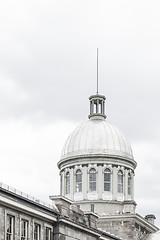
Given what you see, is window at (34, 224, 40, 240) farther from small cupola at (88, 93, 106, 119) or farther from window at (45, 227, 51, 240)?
small cupola at (88, 93, 106, 119)

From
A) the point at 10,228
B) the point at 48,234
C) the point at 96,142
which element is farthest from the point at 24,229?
the point at 96,142

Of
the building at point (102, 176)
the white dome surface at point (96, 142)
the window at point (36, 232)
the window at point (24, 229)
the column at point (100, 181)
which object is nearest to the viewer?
the window at point (24, 229)

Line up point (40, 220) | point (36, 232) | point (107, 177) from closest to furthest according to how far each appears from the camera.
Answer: point (36, 232) → point (40, 220) → point (107, 177)

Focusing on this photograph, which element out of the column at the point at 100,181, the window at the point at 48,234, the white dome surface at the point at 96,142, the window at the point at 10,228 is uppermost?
the white dome surface at the point at 96,142

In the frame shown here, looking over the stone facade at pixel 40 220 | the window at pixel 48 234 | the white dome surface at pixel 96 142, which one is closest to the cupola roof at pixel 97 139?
the white dome surface at pixel 96 142

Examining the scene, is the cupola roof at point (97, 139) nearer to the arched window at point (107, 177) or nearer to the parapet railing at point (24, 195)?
the arched window at point (107, 177)

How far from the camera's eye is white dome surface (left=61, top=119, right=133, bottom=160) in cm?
8425

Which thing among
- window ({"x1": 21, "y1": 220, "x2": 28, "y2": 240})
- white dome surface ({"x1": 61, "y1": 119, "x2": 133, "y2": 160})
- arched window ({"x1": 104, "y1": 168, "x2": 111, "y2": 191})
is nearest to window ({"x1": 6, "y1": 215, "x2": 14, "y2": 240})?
window ({"x1": 21, "y1": 220, "x2": 28, "y2": 240})

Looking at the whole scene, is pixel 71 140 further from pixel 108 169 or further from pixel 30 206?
pixel 30 206

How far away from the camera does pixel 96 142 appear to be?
84688 millimetres

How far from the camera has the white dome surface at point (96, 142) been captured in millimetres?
84250

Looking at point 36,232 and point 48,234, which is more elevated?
point 48,234

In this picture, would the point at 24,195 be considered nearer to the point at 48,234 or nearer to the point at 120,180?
the point at 48,234

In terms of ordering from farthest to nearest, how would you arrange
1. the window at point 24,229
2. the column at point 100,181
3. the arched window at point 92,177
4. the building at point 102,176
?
the arched window at point 92,177 < the column at point 100,181 < the building at point 102,176 < the window at point 24,229
